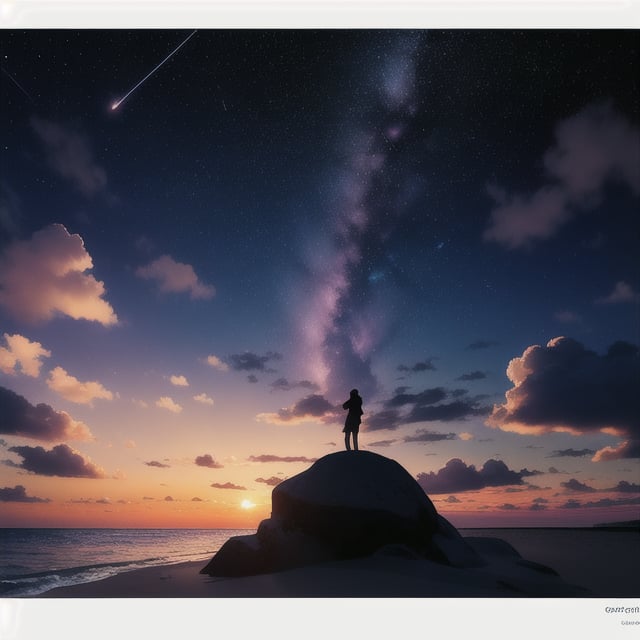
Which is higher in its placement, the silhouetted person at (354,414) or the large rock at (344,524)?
the silhouetted person at (354,414)

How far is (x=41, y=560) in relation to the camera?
2781 centimetres

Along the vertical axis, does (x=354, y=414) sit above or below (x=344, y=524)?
above

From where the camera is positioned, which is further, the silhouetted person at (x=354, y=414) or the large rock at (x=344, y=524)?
the silhouetted person at (x=354, y=414)

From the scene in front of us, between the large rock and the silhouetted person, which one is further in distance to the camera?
the silhouetted person

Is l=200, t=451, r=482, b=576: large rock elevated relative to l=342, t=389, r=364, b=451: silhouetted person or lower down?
lower down

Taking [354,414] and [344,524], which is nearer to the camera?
[344,524]

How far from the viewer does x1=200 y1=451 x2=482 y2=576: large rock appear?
9.45m

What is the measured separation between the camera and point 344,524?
9484 mm

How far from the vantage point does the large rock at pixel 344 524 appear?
9453mm
